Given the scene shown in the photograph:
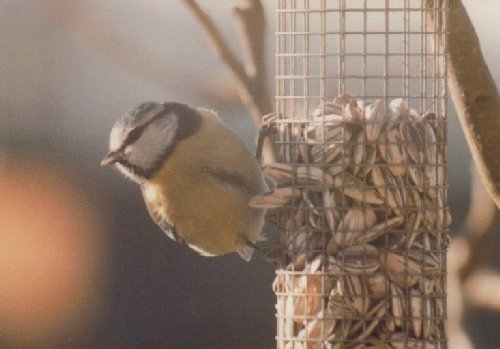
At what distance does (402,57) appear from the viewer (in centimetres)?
360

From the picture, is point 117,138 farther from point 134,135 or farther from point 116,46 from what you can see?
point 116,46

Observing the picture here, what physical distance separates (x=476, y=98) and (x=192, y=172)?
895 millimetres

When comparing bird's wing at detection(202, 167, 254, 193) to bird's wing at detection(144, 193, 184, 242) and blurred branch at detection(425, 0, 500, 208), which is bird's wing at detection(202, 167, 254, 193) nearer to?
bird's wing at detection(144, 193, 184, 242)

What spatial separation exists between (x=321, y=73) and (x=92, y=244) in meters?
3.88

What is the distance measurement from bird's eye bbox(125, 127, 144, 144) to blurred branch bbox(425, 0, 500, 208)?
954 mm

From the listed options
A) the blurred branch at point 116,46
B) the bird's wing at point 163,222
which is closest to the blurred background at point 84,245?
the blurred branch at point 116,46

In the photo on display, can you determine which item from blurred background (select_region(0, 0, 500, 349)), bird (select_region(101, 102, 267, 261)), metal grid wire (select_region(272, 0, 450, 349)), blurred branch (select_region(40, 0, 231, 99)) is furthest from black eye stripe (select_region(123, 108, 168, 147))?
blurred background (select_region(0, 0, 500, 349))

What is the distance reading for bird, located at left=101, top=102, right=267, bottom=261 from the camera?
3.89m

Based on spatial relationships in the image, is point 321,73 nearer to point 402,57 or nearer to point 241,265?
point 402,57

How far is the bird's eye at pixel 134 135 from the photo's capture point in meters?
3.89

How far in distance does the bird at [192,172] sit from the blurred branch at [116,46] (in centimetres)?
15

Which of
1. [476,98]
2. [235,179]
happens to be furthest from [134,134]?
[476,98]

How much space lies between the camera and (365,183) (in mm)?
3521

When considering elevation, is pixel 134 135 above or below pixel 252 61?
below
